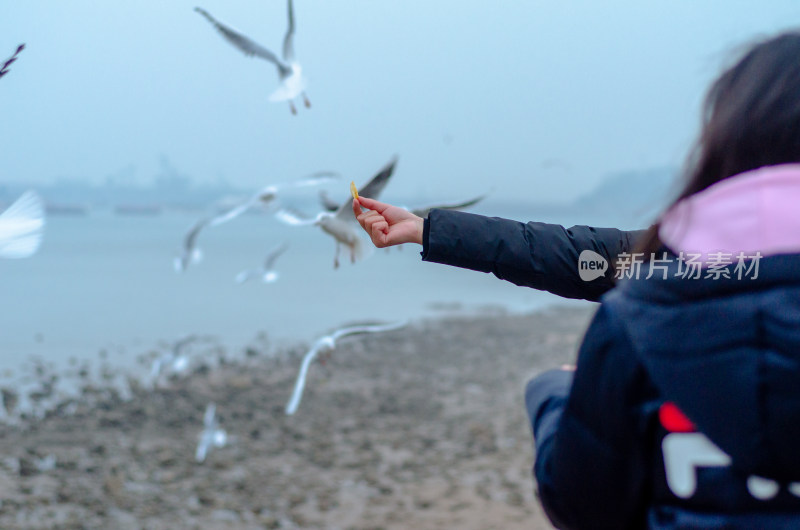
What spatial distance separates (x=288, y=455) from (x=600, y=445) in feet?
9.43

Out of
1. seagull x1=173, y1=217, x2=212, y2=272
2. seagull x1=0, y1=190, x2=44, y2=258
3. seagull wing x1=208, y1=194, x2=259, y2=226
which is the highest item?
seagull x1=0, y1=190, x2=44, y2=258

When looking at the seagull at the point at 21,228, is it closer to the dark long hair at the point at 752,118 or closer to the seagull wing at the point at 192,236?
the dark long hair at the point at 752,118

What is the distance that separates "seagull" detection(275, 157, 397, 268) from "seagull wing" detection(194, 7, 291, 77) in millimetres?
398

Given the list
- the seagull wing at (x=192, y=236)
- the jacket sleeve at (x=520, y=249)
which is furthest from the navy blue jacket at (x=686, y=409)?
the seagull wing at (x=192, y=236)

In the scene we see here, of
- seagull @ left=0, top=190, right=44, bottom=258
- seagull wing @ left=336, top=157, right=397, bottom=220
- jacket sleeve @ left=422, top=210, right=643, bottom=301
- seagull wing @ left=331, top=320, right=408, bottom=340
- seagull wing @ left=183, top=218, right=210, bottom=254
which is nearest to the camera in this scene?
seagull @ left=0, top=190, right=44, bottom=258

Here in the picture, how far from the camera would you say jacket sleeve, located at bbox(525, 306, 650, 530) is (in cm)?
61

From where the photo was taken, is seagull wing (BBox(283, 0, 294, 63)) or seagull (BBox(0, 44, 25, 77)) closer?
seagull (BBox(0, 44, 25, 77))

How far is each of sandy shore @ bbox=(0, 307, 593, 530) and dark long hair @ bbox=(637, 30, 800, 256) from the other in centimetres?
213

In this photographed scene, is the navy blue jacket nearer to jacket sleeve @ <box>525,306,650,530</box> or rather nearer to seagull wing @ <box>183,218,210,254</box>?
jacket sleeve @ <box>525,306,650,530</box>

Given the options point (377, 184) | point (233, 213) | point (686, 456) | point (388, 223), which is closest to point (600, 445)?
point (686, 456)

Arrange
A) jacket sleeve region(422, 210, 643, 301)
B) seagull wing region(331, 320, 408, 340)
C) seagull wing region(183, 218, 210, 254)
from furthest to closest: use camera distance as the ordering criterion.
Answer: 1. seagull wing region(183, 218, 210, 254)
2. seagull wing region(331, 320, 408, 340)
3. jacket sleeve region(422, 210, 643, 301)

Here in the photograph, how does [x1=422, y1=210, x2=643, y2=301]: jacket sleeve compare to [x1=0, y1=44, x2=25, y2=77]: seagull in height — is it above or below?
below

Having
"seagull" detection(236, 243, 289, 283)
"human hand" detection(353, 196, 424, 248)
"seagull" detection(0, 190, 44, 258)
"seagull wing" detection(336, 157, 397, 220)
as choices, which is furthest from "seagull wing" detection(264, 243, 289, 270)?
"seagull" detection(0, 190, 44, 258)

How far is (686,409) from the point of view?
1.88ft
